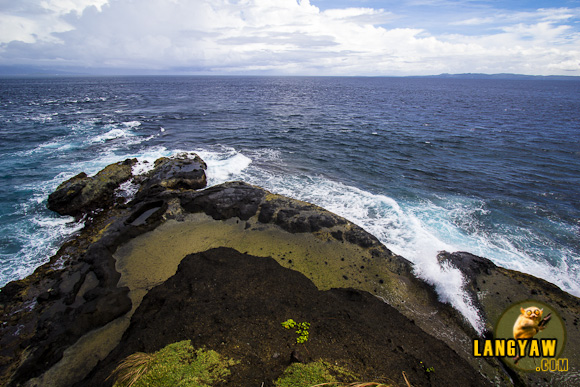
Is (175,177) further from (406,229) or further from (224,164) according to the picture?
(406,229)

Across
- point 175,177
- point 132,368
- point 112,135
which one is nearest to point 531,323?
point 132,368

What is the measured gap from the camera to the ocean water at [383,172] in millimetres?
14617

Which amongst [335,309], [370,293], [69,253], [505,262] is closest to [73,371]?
[69,253]

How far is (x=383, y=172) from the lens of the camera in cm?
2548

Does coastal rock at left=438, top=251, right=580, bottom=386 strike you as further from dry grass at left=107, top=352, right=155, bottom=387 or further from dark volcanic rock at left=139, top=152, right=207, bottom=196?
dark volcanic rock at left=139, top=152, right=207, bottom=196

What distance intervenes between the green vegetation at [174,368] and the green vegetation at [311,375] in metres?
1.39

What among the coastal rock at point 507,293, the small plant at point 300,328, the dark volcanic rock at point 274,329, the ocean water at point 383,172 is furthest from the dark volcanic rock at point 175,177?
the coastal rock at point 507,293

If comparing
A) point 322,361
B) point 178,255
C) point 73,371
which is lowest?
point 73,371

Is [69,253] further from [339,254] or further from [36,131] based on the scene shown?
[36,131]

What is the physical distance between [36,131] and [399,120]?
60038 mm

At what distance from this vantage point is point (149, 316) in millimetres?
8570

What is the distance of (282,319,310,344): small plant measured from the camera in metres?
7.24

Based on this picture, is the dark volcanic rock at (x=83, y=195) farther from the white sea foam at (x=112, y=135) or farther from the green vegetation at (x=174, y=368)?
the white sea foam at (x=112, y=135)

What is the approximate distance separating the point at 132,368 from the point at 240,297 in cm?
361
